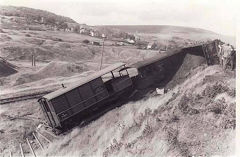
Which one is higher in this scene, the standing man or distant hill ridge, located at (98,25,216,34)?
distant hill ridge, located at (98,25,216,34)

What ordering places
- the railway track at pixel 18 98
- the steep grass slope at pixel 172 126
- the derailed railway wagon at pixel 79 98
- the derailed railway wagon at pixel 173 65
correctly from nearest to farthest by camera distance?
the steep grass slope at pixel 172 126, the derailed railway wagon at pixel 79 98, the derailed railway wagon at pixel 173 65, the railway track at pixel 18 98

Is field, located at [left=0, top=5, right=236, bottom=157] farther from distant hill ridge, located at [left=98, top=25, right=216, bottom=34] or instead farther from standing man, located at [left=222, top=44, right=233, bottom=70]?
distant hill ridge, located at [left=98, top=25, right=216, bottom=34]

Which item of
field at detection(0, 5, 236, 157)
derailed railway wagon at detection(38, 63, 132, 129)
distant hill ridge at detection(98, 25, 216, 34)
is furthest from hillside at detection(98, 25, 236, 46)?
derailed railway wagon at detection(38, 63, 132, 129)

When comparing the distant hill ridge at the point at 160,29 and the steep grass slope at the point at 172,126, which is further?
the distant hill ridge at the point at 160,29

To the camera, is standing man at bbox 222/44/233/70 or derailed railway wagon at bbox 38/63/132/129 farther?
derailed railway wagon at bbox 38/63/132/129

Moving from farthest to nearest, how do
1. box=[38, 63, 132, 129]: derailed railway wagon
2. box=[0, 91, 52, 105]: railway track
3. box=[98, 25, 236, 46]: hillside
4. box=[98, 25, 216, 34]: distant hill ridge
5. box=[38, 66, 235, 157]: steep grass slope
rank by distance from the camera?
box=[98, 25, 216, 34]: distant hill ridge, box=[98, 25, 236, 46]: hillside, box=[0, 91, 52, 105]: railway track, box=[38, 63, 132, 129]: derailed railway wagon, box=[38, 66, 235, 157]: steep grass slope

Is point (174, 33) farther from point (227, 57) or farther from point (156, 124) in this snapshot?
point (156, 124)

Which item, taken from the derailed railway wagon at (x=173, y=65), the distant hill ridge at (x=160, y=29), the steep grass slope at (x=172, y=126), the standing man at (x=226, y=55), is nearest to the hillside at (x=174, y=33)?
the distant hill ridge at (x=160, y=29)

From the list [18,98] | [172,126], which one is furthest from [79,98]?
[18,98]

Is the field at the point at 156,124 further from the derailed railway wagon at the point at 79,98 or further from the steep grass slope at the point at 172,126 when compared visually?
the derailed railway wagon at the point at 79,98
